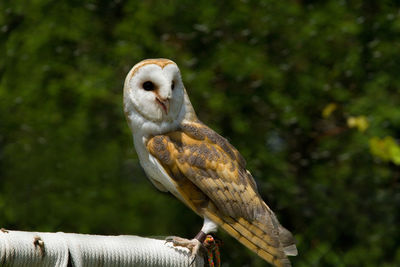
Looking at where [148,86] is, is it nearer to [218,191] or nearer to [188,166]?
[188,166]

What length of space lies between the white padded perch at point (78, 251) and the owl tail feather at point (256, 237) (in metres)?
0.46

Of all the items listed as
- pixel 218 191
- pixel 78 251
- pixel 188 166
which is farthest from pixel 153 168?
pixel 78 251

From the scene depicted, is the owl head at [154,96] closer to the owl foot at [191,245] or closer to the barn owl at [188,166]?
the barn owl at [188,166]

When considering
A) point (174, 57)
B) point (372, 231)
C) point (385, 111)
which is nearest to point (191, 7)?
point (174, 57)

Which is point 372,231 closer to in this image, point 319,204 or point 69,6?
point 319,204

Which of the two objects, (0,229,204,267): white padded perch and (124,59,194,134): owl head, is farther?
(124,59,194,134): owl head

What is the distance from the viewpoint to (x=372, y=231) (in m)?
4.29

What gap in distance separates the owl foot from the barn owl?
0.51 feet

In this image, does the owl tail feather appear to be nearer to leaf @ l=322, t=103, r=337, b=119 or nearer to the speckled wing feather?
the speckled wing feather

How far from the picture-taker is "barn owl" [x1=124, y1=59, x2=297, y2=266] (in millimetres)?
2062

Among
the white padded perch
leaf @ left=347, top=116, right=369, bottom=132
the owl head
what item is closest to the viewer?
the white padded perch

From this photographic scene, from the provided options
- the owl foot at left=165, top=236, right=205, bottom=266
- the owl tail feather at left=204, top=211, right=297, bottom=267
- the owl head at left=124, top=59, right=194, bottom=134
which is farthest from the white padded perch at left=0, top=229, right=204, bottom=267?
the owl head at left=124, top=59, right=194, bottom=134

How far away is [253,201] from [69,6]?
2.51 meters

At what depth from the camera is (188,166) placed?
212 centimetres
